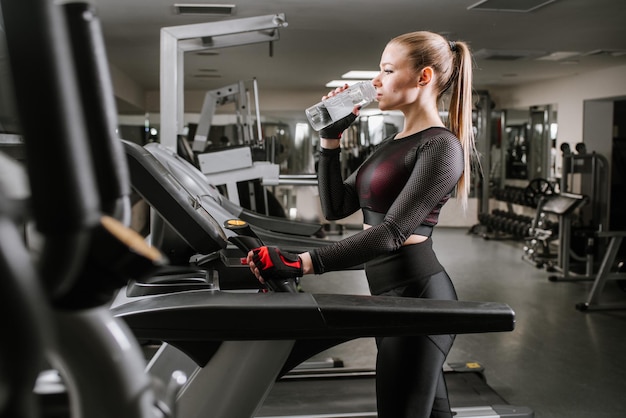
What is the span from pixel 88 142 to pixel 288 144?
386 inches

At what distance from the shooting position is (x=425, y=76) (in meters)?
1.41

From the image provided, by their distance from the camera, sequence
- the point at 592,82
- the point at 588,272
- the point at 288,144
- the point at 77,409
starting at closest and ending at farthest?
1. the point at 77,409
2. the point at 588,272
3. the point at 592,82
4. the point at 288,144

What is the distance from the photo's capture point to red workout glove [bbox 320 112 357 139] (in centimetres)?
146

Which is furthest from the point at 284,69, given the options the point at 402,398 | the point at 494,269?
the point at 402,398

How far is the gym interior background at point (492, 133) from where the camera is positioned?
366 centimetres

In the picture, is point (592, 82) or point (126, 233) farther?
point (592, 82)

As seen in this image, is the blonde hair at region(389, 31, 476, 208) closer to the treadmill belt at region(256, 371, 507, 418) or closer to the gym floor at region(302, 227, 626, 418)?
the treadmill belt at region(256, 371, 507, 418)

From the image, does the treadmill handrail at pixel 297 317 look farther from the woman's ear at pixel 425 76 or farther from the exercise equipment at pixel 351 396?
the exercise equipment at pixel 351 396

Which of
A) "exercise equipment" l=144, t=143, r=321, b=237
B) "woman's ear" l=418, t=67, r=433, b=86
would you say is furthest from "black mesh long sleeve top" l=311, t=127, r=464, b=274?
"exercise equipment" l=144, t=143, r=321, b=237

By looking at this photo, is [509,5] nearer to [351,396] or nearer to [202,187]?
[202,187]

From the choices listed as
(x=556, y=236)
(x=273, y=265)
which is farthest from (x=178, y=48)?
(x=556, y=236)

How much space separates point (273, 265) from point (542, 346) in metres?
3.05

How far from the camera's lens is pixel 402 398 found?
49.1 inches

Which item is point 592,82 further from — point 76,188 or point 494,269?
point 76,188
